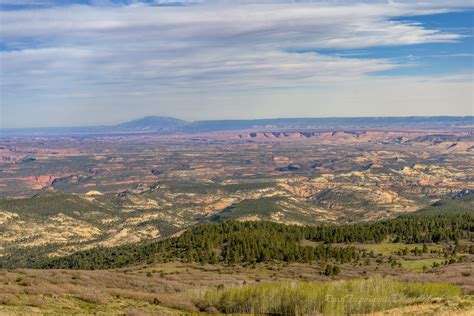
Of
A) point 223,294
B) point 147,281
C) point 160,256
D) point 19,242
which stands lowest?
point 19,242

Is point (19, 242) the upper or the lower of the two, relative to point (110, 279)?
lower

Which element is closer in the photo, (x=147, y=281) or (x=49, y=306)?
(x=49, y=306)

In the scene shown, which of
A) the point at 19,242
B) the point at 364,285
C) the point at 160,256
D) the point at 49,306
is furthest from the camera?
the point at 19,242

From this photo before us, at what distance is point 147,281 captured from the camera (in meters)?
55.5

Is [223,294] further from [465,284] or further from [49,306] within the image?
[465,284]

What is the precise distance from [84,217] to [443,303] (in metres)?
178

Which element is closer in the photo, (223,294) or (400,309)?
(400,309)

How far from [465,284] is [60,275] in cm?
4080

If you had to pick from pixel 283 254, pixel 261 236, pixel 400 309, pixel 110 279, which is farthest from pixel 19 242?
pixel 400 309

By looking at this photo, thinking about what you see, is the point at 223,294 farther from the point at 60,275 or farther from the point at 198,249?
the point at 198,249

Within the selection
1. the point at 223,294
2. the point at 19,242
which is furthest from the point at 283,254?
the point at 19,242

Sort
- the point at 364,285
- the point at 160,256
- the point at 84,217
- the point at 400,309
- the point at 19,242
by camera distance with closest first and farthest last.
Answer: the point at 400,309
the point at 364,285
the point at 160,256
the point at 19,242
the point at 84,217

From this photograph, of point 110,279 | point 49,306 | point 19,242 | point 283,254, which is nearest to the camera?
point 49,306

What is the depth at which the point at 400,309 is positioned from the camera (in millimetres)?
31875
